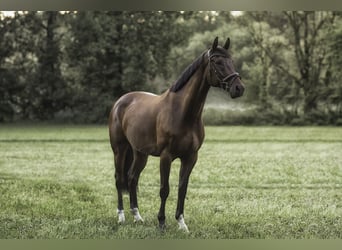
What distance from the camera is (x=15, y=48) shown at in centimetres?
655

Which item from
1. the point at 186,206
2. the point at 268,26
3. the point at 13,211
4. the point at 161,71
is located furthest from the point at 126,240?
the point at 268,26

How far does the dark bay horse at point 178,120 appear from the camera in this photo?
4410mm

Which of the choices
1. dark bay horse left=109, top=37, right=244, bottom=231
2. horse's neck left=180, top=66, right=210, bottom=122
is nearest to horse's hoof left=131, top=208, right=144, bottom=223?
dark bay horse left=109, top=37, right=244, bottom=231

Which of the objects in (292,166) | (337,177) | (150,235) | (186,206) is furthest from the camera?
(292,166)

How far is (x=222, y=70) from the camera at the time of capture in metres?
4.39

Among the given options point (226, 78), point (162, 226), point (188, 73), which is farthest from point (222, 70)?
point (162, 226)

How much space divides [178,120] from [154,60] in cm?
225

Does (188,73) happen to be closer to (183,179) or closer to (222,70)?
(222,70)

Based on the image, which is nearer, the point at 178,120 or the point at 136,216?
the point at 178,120

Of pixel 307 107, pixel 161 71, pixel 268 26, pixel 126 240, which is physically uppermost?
pixel 268 26

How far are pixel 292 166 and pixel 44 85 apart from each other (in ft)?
9.83

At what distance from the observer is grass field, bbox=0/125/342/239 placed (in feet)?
16.6

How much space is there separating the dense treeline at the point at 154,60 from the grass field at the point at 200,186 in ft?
0.79

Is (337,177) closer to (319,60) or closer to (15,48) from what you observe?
(319,60)
